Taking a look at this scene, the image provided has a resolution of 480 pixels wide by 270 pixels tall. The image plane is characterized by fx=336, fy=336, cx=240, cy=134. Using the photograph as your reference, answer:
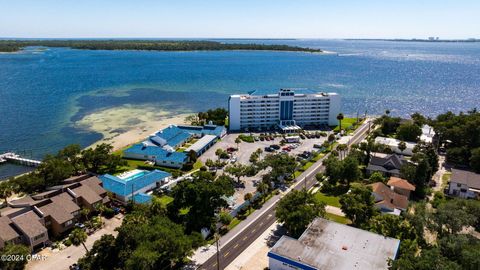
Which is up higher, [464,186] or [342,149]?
[464,186]

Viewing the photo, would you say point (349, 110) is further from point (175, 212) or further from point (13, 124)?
point (13, 124)

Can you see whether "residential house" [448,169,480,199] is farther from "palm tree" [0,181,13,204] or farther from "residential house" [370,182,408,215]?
"palm tree" [0,181,13,204]

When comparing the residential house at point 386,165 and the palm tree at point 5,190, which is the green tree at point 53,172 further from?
the residential house at point 386,165

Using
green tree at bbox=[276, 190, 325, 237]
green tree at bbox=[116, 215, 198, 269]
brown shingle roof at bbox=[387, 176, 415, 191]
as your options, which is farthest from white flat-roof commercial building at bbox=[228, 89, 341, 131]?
green tree at bbox=[116, 215, 198, 269]

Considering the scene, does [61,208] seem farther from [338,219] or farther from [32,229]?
[338,219]

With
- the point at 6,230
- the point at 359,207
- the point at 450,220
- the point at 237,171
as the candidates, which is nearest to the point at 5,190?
the point at 6,230

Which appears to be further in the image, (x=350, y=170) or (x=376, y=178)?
(x=376, y=178)
